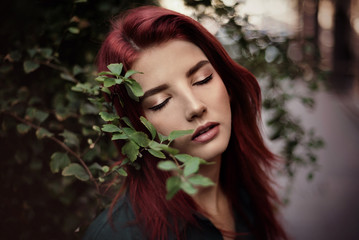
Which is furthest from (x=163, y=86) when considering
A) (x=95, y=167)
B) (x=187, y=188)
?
(x=187, y=188)

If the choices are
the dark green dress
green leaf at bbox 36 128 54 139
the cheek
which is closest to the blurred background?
green leaf at bbox 36 128 54 139

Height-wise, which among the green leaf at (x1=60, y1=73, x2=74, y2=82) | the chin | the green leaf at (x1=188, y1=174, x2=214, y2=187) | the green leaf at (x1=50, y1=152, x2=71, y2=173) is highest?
the green leaf at (x1=188, y1=174, x2=214, y2=187)

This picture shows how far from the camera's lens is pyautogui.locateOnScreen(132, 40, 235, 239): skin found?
112 cm

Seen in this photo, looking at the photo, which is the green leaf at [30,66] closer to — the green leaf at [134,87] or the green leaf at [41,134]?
the green leaf at [41,134]

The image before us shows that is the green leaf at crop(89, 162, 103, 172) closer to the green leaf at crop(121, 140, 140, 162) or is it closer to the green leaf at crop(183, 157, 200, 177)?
the green leaf at crop(121, 140, 140, 162)

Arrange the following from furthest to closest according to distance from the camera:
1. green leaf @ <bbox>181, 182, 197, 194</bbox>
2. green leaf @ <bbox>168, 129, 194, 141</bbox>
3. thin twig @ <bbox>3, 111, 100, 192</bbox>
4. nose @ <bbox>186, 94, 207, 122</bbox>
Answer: thin twig @ <bbox>3, 111, 100, 192</bbox> → nose @ <bbox>186, 94, 207, 122</bbox> → green leaf @ <bbox>168, 129, 194, 141</bbox> → green leaf @ <bbox>181, 182, 197, 194</bbox>

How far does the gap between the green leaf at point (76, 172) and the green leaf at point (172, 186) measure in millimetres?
652

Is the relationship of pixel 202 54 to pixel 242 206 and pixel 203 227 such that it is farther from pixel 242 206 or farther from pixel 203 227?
pixel 242 206

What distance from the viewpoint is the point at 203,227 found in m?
1.33

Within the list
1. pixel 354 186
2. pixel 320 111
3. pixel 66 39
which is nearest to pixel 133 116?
pixel 66 39

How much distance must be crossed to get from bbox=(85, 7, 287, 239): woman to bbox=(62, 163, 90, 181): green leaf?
0.58 feet

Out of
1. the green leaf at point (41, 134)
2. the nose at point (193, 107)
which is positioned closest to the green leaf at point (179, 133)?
the nose at point (193, 107)

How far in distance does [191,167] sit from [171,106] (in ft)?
1.57

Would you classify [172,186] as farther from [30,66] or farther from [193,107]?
[30,66]
